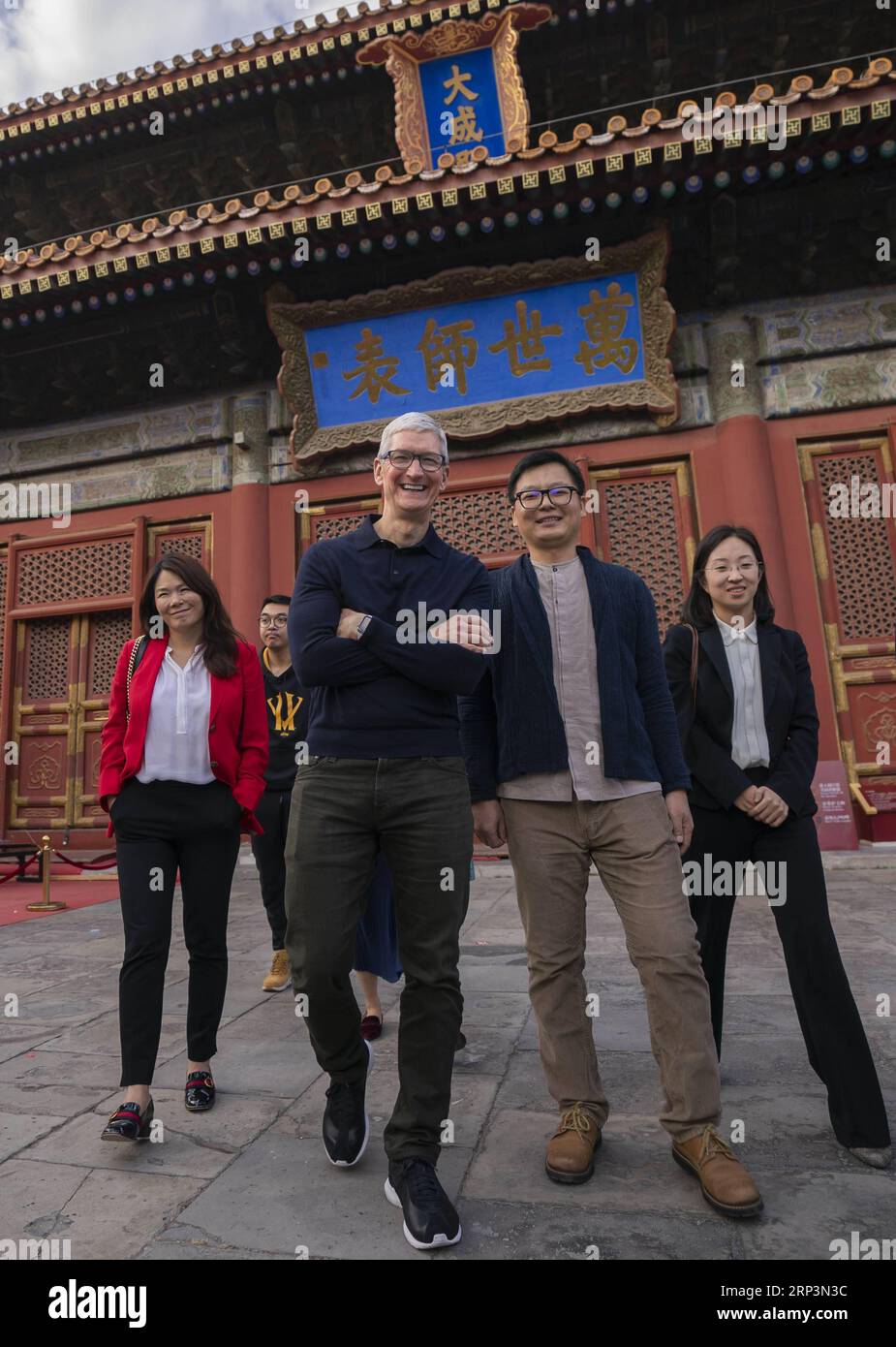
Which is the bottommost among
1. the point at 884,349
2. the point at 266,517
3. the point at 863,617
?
the point at 863,617

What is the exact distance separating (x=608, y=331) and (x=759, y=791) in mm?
5715

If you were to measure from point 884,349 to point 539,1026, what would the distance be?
6829 millimetres

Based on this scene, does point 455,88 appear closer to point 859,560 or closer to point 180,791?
point 859,560

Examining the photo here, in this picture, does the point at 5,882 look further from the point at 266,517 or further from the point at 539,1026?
the point at 539,1026

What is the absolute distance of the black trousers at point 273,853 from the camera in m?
3.54

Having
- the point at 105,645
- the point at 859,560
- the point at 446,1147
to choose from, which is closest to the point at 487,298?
the point at 859,560

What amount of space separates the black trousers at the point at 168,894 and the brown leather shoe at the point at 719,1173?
137cm

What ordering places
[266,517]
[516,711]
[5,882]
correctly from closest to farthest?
1. [516,711]
2. [5,882]
3. [266,517]

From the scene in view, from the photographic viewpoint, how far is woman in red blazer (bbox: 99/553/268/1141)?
219 centimetres

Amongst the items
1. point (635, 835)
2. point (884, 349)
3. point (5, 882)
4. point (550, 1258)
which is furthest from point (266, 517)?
point (550, 1258)

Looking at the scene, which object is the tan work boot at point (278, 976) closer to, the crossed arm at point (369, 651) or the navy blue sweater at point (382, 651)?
the navy blue sweater at point (382, 651)

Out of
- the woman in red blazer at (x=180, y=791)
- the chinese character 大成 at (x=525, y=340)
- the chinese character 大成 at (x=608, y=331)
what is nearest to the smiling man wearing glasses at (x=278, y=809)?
the woman in red blazer at (x=180, y=791)

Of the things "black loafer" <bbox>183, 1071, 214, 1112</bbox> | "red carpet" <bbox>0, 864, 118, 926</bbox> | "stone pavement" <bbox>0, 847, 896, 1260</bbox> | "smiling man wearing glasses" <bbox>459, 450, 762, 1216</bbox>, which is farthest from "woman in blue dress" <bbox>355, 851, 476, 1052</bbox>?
"red carpet" <bbox>0, 864, 118, 926</bbox>

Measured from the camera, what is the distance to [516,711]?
2.04m
